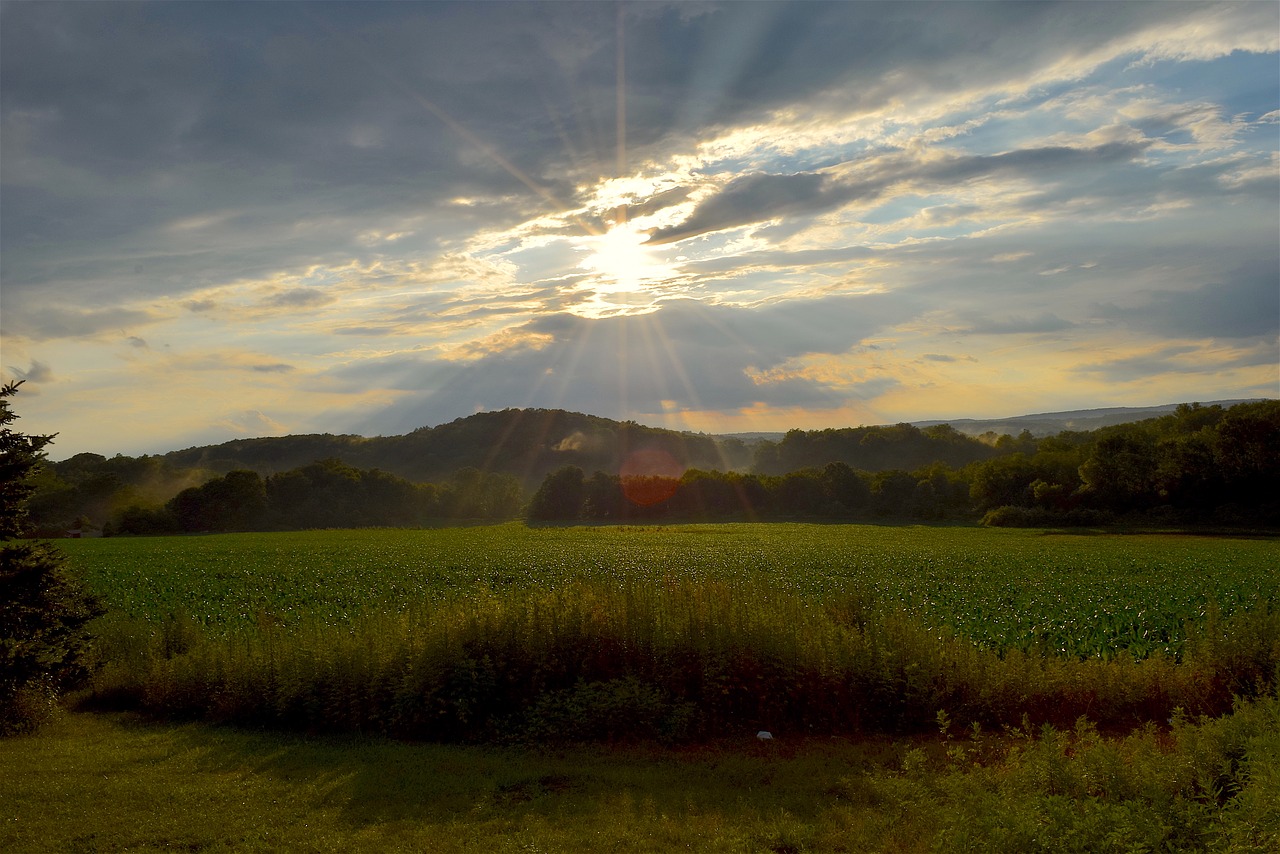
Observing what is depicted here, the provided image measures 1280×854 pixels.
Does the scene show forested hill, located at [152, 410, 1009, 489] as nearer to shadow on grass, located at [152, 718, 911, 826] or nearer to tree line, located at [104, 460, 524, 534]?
tree line, located at [104, 460, 524, 534]

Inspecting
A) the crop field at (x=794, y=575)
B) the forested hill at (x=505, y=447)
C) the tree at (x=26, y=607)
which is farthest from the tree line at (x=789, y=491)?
the tree at (x=26, y=607)

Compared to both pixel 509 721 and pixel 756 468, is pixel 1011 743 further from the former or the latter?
pixel 756 468

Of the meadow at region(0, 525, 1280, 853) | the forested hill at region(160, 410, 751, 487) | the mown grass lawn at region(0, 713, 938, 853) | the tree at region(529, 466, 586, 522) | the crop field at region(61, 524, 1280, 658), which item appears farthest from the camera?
the forested hill at region(160, 410, 751, 487)

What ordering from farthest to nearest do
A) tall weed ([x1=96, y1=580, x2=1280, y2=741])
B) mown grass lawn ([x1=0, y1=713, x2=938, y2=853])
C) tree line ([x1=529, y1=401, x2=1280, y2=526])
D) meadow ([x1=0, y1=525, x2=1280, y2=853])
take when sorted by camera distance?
tree line ([x1=529, y1=401, x2=1280, y2=526]) → tall weed ([x1=96, y1=580, x2=1280, y2=741]) → mown grass lawn ([x1=0, y1=713, x2=938, y2=853]) → meadow ([x1=0, y1=525, x2=1280, y2=853])

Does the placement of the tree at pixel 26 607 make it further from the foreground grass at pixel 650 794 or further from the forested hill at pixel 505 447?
the forested hill at pixel 505 447

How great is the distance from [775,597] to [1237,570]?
90.5 feet

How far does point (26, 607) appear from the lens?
11688 millimetres

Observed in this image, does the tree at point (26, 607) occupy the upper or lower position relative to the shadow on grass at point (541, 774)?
upper

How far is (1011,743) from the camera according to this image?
33.5 ft

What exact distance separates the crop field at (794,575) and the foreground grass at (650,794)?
13.1 ft

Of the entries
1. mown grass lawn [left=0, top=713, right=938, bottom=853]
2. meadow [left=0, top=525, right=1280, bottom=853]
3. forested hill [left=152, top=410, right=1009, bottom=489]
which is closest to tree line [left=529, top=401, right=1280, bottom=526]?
forested hill [left=152, top=410, right=1009, bottom=489]

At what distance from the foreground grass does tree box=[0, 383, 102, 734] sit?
72 centimetres

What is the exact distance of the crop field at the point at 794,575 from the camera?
1759 centimetres

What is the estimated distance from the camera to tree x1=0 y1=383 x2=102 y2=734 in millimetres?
11227
